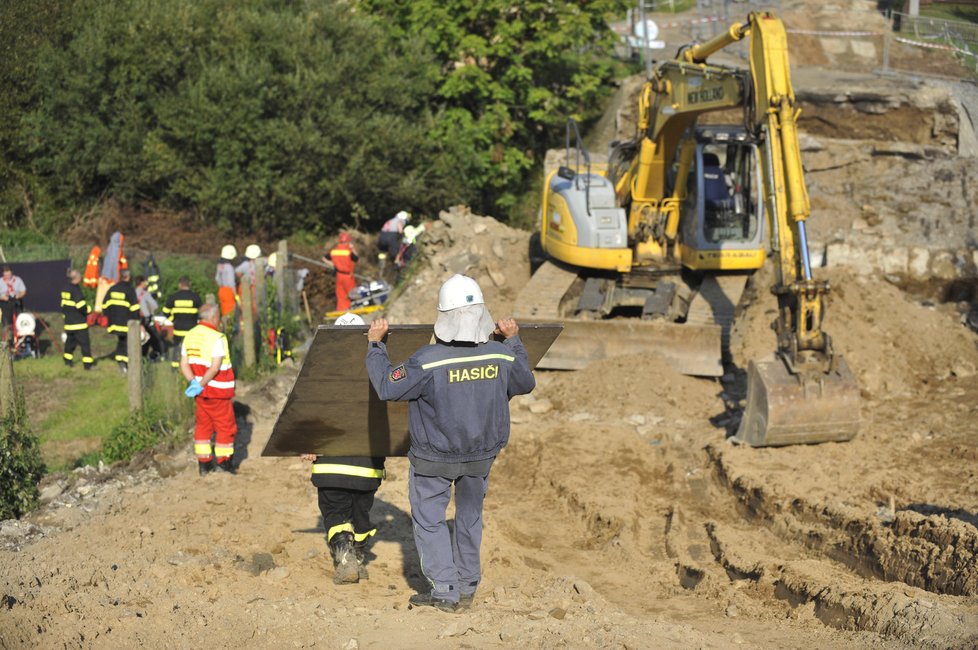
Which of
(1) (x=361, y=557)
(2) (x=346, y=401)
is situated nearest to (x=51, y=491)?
(1) (x=361, y=557)

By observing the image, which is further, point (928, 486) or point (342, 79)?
point (342, 79)

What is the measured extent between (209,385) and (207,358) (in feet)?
0.85

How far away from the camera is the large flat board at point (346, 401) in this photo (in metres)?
6.61

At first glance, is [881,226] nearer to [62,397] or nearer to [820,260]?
[820,260]

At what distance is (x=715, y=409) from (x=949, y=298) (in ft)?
26.4

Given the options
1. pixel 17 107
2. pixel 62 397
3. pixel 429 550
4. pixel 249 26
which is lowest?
pixel 62 397

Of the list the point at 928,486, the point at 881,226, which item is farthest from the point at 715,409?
the point at 881,226

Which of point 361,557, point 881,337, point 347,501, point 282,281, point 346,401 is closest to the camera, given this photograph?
point 346,401

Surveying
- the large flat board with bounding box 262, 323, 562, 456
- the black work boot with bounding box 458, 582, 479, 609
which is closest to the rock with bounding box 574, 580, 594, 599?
the black work boot with bounding box 458, 582, 479, 609

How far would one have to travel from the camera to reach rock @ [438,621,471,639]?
19.9 ft

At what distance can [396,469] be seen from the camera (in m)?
10.9

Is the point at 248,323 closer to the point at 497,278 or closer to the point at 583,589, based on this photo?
the point at 497,278

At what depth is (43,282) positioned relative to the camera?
1820cm

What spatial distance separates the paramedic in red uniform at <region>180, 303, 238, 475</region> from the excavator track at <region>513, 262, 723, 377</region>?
16.5 feet
